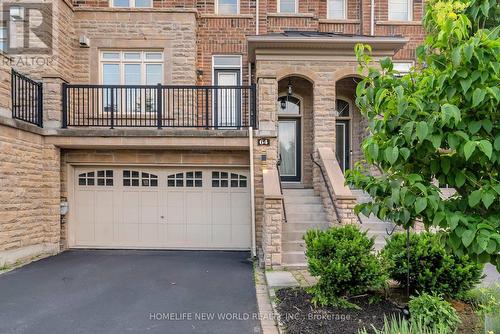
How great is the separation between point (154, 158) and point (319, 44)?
511 cm

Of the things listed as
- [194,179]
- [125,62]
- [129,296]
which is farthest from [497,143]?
[125,62]

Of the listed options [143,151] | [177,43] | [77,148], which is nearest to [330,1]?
[177,43]

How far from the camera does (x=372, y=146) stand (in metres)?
2.75

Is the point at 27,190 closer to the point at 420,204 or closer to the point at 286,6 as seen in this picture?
the point at 420,204

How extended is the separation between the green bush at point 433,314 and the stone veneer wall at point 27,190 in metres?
7.61

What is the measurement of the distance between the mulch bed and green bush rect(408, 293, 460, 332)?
1.51ft

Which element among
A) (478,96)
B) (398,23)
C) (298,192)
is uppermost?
(398,23)

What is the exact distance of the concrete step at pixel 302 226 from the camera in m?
7.30

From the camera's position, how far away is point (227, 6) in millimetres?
10492

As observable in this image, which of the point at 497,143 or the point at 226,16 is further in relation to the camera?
the point at 226,16

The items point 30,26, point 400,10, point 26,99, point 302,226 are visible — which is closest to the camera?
point 302,226

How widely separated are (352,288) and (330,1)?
30.7ft

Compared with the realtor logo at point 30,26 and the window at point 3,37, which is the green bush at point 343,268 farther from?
the window at point 3,37

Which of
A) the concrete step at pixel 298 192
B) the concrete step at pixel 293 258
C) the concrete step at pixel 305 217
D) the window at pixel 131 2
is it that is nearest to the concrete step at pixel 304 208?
the concrete step at pixel 305 217
